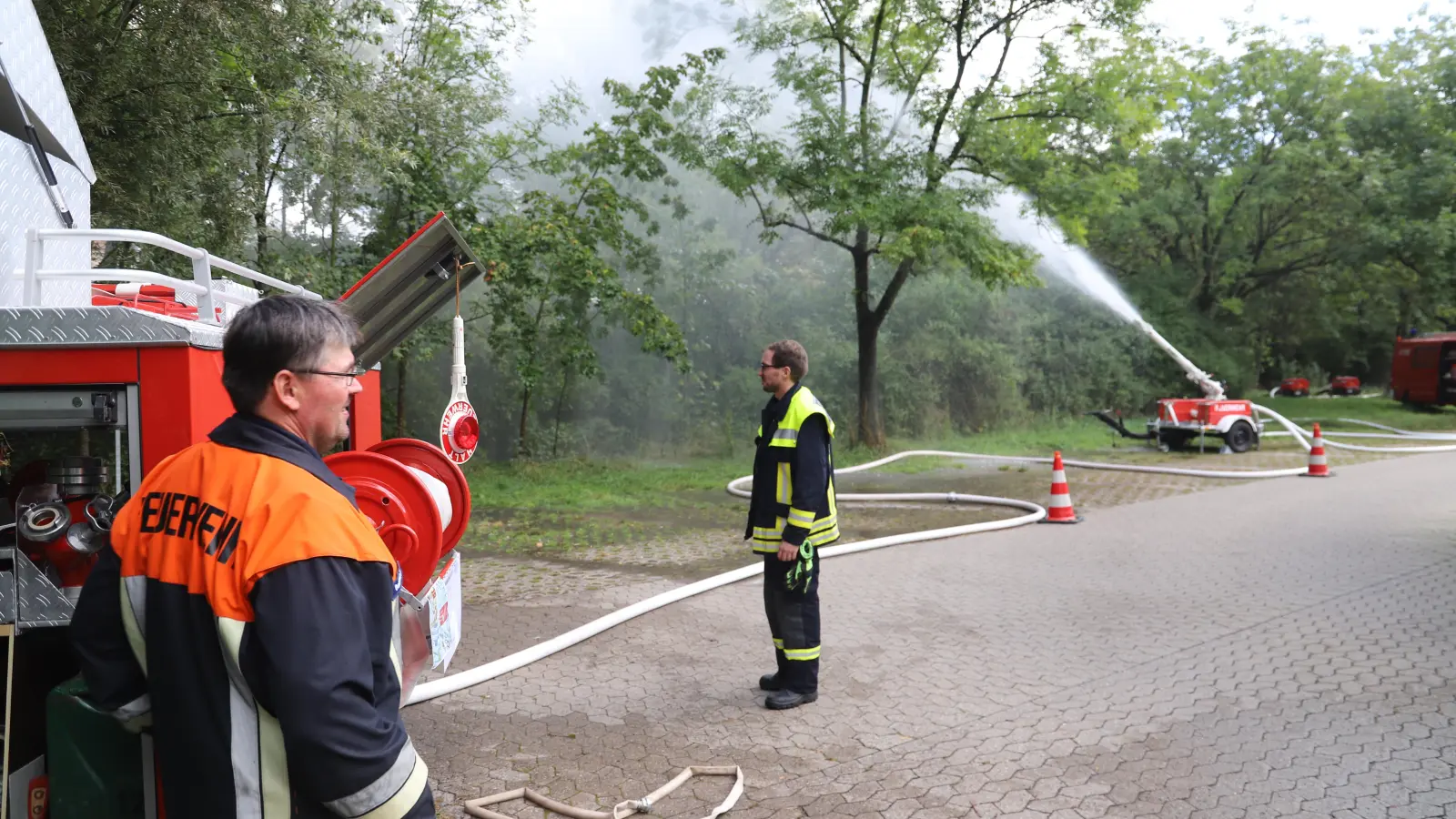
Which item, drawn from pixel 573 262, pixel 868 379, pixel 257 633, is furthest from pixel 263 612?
pixel 868 379

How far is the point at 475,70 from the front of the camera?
14719 mm

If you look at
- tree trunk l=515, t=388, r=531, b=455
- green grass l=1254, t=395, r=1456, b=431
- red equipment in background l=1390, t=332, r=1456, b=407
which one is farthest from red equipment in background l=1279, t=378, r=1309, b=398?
tree trunk l=515, t=388, r=531, b=455

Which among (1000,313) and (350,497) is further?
(1000,313)

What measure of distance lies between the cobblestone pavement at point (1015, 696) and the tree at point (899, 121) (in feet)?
26.4

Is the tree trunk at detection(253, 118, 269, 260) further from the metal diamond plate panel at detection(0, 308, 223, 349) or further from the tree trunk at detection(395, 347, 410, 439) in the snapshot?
the metal diamond plate panel at detection(0, 308, 223, 349)

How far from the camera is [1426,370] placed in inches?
983

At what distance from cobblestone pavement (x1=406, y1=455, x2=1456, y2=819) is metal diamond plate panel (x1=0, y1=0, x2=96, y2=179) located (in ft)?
9.75

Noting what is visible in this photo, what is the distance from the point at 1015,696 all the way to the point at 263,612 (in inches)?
156

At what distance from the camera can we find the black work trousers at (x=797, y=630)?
4656 mm

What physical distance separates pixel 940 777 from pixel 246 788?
2.79 m

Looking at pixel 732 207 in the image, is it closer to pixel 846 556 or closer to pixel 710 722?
pixel 846 556

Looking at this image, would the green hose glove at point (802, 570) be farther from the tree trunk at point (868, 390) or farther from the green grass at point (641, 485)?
the tree trunk at point (868, 390)

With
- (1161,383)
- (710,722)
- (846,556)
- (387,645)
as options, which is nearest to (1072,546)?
(846,556)

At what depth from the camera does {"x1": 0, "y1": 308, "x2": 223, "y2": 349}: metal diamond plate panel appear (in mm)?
2568
